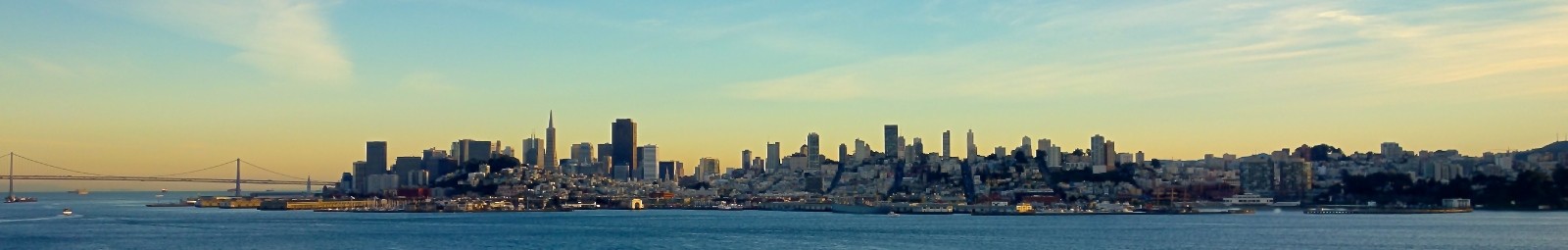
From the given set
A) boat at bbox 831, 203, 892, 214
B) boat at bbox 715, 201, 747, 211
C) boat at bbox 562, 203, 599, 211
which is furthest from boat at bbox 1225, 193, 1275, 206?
boat at bbox 562, 203, 599, 211

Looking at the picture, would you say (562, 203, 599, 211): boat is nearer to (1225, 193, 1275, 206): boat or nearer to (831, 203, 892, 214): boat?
(831, 203, 892, 214): boat

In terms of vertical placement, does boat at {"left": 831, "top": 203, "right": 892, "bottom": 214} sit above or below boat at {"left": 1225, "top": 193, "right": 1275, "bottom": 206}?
below

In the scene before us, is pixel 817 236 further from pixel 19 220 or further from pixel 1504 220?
pixel 19 220

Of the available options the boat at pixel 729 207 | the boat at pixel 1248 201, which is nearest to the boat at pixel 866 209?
the boat at pixel 729 207

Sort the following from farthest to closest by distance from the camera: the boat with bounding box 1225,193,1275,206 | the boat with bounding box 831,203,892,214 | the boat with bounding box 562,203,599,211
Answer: the boat with bounding box 562,203,599,211 → the boat with bounding box 1225,193,1275,206 → the boat with bounding box 831,203,892,214

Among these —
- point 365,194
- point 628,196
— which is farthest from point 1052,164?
point 365,194

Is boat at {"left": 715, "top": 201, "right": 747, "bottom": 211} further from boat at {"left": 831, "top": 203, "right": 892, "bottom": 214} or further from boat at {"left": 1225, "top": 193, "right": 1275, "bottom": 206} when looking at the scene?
boat at {"left": 1225, "top": 193, "right": 1275, "bottom": 206}

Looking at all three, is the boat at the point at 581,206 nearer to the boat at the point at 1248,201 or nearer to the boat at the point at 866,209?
the boat at the point at 866,209

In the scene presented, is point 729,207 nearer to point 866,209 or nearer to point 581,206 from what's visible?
point 581,206

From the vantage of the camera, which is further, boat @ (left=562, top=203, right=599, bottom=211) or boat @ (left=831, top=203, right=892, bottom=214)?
boat @ (left=562, top=203, right=599, bottom=211)

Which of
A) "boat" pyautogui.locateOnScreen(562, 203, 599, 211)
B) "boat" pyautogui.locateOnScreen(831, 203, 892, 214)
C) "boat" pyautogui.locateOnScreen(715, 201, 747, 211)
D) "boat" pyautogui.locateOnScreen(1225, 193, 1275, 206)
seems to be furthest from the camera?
"boat" pyautogui.locateOnScreen(562, 203, 599, 211)

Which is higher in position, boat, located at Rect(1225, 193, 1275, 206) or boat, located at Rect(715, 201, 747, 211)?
boat, located at Rect(1225, 193, 1275, 206)

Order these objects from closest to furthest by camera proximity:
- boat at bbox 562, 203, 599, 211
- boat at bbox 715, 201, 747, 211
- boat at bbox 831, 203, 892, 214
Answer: boat at bbox 831, 203, 892, 214 < boat at bbox 715, 201, 747, 211 < boat at bbox 562, 203, 599, 211
